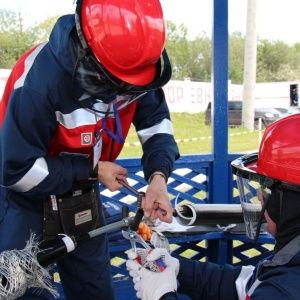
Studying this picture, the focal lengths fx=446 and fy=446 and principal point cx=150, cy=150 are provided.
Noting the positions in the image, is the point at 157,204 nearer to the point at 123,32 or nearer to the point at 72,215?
the point at 72,215

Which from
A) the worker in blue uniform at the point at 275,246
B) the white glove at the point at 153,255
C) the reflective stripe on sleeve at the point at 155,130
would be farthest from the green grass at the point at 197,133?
the white glove at the point at 153,255

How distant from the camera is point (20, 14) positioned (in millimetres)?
18078

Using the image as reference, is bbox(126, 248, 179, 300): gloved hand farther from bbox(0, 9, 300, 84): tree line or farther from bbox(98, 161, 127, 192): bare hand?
bbox(0, 9, 300, 84): tree line

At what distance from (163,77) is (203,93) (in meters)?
16.1

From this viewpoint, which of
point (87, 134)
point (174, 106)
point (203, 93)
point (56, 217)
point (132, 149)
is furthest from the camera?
point (203, 93)

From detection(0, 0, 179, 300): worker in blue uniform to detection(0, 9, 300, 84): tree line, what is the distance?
3569 mm

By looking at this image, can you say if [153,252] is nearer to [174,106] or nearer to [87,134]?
[87,134]

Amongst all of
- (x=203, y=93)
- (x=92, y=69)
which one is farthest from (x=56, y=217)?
(x=203, y=93)

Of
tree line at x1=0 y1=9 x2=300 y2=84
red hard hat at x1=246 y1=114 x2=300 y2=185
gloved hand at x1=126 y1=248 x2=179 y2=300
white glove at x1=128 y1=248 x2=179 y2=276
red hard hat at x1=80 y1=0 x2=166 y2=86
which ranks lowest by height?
gloved hand at x1=126 y1=248 x2=179 y2=300

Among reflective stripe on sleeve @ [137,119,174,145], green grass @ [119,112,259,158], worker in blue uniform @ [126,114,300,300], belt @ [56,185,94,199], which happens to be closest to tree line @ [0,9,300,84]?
green grass @ [119,112,259,158]

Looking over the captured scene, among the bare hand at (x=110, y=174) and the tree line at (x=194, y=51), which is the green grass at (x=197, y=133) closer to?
the tree line at (x=194, y=51)

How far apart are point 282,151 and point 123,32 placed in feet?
2.56

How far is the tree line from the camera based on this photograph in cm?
1781

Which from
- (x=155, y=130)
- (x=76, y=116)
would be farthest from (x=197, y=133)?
(x=76, y=116)
